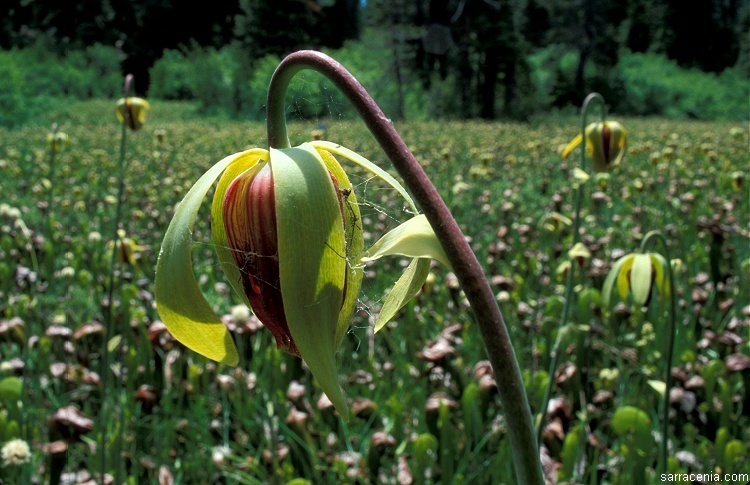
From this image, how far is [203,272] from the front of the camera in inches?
89.9

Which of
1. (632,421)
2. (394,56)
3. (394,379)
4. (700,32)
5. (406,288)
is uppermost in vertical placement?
(700,32)

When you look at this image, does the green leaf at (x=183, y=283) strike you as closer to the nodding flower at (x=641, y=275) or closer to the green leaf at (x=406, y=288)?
the green leaf at (x=406, y=288)

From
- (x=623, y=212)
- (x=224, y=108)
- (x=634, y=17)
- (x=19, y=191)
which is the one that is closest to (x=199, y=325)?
(x=623, y=212)

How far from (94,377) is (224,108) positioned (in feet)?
37.0

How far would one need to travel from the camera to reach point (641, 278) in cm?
101

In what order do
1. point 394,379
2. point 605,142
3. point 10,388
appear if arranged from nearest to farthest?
point 10,388 < point 605,142 < point 394,379

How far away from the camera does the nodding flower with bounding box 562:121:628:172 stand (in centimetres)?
137

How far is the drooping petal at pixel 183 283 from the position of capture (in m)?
0.34

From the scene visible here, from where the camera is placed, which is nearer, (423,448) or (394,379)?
(423,448)

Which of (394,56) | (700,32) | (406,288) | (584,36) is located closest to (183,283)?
(406,288)

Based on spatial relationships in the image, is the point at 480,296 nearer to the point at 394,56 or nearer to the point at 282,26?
the point at 394,56

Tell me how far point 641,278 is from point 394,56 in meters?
10.7

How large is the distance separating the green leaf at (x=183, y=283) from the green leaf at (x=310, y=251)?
43 millimetres

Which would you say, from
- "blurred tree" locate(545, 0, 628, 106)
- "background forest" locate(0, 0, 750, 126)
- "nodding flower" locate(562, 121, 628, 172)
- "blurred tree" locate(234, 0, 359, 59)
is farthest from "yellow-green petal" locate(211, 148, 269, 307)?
"blurred tree" locate(545, 0, 628, 106)
